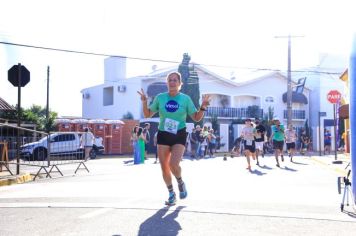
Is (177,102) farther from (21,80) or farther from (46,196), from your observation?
(21,80)

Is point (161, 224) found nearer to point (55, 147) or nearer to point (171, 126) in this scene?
point (171, 126)

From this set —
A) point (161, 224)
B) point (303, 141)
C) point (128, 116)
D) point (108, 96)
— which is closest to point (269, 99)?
point (128, 116)

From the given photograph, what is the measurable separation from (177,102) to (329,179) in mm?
5292

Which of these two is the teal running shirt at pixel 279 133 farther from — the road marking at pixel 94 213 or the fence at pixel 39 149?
the road marking at pixel 94 213

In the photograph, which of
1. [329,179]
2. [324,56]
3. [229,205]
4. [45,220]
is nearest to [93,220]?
[45,220]

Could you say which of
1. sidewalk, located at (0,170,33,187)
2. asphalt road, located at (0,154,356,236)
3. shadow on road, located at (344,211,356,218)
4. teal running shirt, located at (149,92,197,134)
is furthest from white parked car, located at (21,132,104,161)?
shadow on road, located at (344,211,356,218)

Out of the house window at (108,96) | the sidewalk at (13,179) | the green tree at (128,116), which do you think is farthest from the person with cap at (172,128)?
the house window at (108,96)

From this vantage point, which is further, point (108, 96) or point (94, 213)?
point (108, 96)

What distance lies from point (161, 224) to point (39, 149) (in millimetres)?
8476

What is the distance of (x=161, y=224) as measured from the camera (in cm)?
502

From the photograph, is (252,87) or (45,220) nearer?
(45,220)

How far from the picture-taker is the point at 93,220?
17.3ft

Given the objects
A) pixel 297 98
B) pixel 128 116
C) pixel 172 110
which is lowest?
pixel 172 110

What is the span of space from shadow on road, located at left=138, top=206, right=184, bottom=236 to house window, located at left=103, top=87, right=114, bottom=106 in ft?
141
